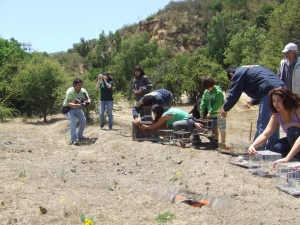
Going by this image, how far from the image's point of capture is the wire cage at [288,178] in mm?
4381

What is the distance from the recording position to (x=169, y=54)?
4675 centimetres

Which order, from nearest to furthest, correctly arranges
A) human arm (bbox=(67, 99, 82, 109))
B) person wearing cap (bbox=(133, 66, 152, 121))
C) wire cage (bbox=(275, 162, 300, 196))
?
wire cage (bbox=(275, 162, 300, 196)), human arm (bbox=(67, 99, 82, 109)), person wearing cap (bbox=(133, 66, 152, 121))

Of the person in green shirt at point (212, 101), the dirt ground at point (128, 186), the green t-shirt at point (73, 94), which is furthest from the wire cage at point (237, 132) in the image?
the green t-shirt at point (73, 94)

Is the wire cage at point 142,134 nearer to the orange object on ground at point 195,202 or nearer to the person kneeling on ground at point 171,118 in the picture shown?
the person kneeling on ground at point 171,118

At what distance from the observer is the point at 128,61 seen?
3466cm

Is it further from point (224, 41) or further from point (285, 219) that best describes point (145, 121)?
point (224, 41)

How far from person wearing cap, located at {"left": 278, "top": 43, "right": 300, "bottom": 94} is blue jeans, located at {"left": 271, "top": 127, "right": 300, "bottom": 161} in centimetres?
119

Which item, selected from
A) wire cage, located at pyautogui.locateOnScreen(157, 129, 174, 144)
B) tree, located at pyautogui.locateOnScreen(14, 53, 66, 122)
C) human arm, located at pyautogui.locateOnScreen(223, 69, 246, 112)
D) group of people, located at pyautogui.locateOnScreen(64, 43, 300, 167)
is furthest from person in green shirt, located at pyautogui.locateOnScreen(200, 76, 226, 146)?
tree, located at pyautogui.locateOnScreen(14, 53, 66, 122)

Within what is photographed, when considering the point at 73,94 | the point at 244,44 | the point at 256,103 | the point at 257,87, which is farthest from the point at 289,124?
the point at 244,44

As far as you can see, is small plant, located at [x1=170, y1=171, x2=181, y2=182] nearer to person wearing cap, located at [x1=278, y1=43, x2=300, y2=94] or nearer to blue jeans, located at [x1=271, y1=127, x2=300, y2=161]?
blue jeans, located at [x1=271, y1=127, x2=300, y2=161]

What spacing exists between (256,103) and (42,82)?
9.49 m

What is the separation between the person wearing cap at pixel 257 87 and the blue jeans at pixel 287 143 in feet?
1.16

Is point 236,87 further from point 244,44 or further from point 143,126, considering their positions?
point 244,44

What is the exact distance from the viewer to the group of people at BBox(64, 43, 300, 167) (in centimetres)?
493
